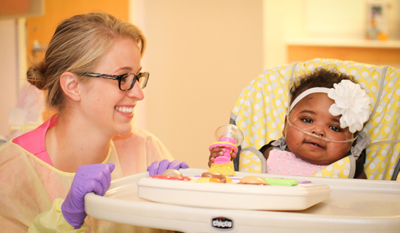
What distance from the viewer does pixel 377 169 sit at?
1370 millimetres

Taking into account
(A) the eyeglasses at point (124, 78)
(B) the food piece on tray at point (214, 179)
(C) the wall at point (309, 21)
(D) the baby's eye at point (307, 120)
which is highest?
(C) the wall at point (309, 21)

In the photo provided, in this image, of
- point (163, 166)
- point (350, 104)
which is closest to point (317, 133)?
point (350, 104)

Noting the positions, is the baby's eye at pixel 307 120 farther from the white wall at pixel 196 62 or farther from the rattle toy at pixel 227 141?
the white wall at pixel 196 62

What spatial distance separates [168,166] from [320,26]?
108 inches

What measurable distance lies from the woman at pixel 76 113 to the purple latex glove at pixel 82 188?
0.63 ft

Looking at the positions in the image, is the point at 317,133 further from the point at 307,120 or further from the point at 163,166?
the point at 163,166

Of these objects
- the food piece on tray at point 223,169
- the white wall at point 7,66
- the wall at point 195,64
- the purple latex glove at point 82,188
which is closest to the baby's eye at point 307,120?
the food piece on tray at point 223,169

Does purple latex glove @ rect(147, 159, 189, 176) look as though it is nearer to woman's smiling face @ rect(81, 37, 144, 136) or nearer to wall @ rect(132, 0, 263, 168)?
woman's smiling face @ rect(81, 37, 144, 136)

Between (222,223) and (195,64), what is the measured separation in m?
2.59

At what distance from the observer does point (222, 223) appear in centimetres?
71

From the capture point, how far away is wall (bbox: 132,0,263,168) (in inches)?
123

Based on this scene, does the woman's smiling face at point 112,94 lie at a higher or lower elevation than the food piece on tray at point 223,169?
higher

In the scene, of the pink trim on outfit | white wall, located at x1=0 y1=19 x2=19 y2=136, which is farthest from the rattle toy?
white wall, located at x1=0 y1=19 x2=19 y2=136

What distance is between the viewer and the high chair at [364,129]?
53.5 inches
